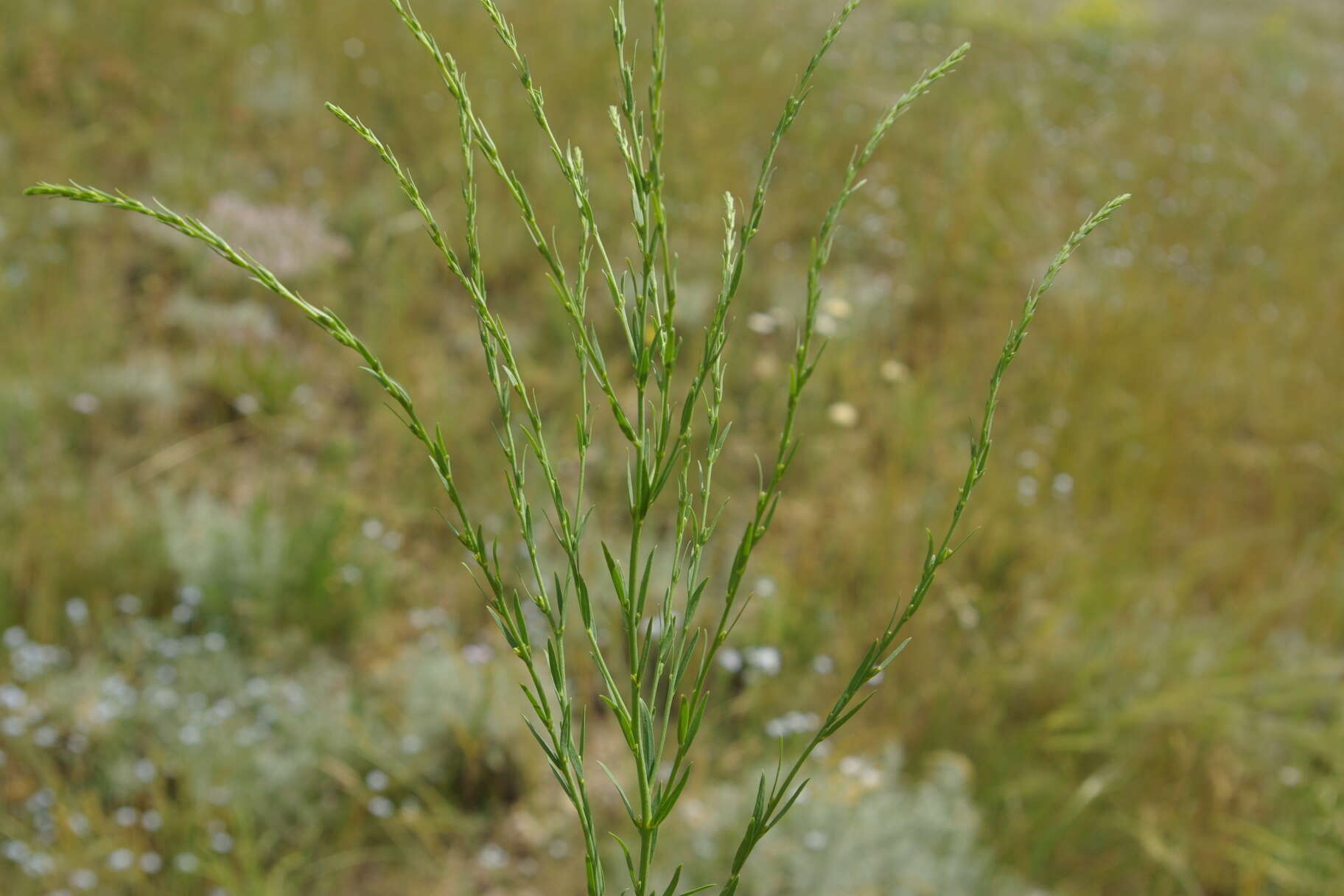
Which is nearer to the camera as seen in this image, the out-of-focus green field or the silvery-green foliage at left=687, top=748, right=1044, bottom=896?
the silvery-green foliage at left=687, top=748, right=1044, bottom=896

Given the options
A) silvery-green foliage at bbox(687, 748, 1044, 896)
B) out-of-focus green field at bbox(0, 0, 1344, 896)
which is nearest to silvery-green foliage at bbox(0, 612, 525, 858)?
out-of-focus green field at bbox(0, 0, 1344, 896)

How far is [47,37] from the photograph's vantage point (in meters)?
5.04

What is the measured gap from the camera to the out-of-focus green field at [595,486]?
2514mm

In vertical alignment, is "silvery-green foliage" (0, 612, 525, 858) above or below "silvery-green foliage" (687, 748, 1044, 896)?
above

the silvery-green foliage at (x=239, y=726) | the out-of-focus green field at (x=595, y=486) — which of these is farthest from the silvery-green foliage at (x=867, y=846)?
the silvery-green foliage at (x=239, y=726)

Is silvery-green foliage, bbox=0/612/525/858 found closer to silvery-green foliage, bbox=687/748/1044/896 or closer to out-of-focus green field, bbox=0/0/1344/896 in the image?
out-of-focus green field, bbox=0/0/1344/896

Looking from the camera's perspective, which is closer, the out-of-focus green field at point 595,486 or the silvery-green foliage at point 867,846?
the silvery-green foliage at point 867,846

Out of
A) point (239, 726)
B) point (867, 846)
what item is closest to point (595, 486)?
point (239, 726)

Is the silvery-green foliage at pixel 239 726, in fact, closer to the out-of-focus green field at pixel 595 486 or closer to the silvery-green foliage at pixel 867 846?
the out-of-focus green field at pixel 595 486

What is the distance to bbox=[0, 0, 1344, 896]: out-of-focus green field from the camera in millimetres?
2514

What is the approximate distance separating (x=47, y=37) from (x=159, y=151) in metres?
1.02

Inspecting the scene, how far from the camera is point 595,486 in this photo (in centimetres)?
377

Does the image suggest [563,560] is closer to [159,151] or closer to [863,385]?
[863,385]

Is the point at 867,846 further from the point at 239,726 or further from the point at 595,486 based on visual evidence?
the point at 595,486
